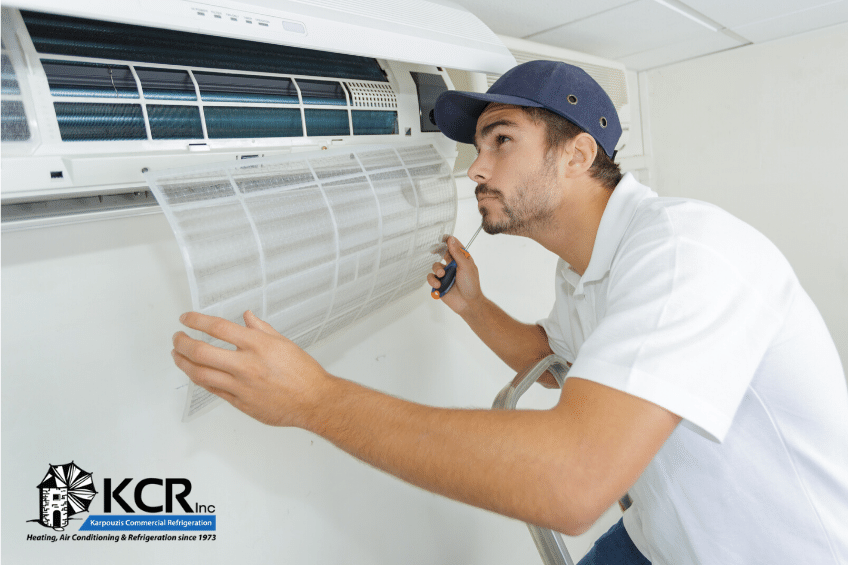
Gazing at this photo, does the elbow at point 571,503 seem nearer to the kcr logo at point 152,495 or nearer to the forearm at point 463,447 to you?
the forearm at point 463,447

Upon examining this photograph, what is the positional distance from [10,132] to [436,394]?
1.09m

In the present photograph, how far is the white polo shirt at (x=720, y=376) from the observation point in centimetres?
63

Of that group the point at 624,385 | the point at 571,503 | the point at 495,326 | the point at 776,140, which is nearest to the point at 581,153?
the point at 495,326

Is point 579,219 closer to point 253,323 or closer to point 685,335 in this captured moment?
point 685,335

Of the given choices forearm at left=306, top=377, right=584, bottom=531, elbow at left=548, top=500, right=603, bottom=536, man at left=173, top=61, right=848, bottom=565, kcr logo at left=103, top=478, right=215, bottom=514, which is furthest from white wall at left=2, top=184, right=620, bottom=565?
elbow at left=548, top=500, right=603, bottom=536

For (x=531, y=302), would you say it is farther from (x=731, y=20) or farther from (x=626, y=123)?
(x=731, y=20)

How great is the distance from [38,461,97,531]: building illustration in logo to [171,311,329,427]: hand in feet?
1.11

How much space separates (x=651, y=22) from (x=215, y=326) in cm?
148

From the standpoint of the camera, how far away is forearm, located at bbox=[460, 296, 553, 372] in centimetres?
128

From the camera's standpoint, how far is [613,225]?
0.95 meters

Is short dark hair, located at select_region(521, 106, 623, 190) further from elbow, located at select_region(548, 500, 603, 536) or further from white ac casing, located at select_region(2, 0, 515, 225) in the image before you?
elbow, located at select_region(548, 500, 603, 536)

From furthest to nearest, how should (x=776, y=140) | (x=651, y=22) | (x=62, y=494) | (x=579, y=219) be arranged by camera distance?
(x=776, y=140) < (x=651, y=22) < (x=579, y=219) < (x=62, y=494)

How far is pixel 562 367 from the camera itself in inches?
52.2

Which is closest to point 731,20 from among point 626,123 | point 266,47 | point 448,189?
point 626,123
